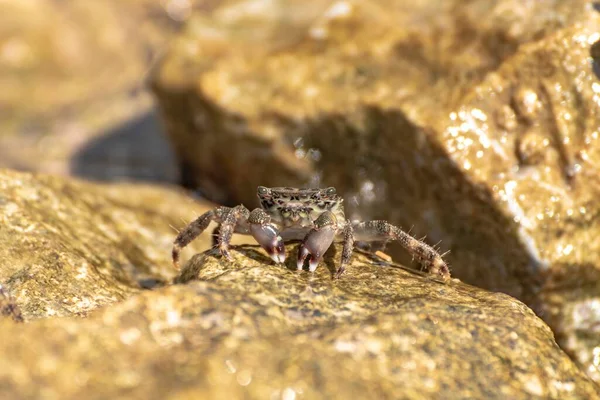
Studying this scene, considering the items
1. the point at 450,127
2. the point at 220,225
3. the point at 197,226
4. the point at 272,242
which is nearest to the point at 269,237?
the point at 272,242

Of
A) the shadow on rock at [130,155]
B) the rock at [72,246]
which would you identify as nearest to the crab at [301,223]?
the rock at [72,246]

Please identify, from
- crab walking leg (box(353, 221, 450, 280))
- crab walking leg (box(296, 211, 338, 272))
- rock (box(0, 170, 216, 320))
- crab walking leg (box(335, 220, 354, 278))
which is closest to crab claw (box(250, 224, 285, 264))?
crab walking leg (box(296, 211, 338, 272))

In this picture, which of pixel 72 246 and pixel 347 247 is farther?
pixel 72 246

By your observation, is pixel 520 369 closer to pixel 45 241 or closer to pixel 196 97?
pixel 45 241

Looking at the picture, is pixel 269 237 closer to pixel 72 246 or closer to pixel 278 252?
Result: pixel 278 252

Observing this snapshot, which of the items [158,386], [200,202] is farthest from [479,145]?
[200,202]

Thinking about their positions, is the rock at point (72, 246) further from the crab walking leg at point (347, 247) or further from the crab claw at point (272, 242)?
the crab walking leg at point (347, 247)
